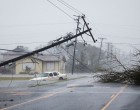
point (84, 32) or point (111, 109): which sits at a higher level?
point (84, 32)

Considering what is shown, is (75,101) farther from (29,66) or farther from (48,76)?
(29,66)

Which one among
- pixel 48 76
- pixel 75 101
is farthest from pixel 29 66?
pixel 75 101

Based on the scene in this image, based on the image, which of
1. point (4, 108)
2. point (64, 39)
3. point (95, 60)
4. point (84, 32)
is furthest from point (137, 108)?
point (95, 60)

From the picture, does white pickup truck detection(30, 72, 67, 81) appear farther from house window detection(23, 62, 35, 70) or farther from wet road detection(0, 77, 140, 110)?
house window detection(23, 62, 35, 70)

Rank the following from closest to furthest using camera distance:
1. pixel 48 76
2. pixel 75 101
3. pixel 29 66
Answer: pixel 75 101 → pixel 48 76 → pixel 29 66

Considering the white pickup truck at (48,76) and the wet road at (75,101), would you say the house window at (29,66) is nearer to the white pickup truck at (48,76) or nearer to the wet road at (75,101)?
the white pickup truck at (48,76)

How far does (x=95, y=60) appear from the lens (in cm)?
11312

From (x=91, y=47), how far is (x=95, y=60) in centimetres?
712

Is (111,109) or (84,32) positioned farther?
(84,32)

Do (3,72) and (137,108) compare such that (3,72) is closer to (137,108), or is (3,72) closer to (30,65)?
(30,65)

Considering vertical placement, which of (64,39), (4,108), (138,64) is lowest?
(4,108)

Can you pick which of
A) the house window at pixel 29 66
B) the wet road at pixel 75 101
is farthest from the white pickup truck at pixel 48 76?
the house window at pixel 29 66

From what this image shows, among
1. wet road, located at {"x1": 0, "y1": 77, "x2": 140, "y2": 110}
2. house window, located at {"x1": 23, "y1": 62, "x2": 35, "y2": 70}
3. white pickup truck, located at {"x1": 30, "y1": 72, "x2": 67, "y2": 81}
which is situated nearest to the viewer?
wet road, located at {"x1": 0, "y1": 77, "x2": 140, "y2": 110}

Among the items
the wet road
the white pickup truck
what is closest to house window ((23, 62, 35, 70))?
the white pickup truck
